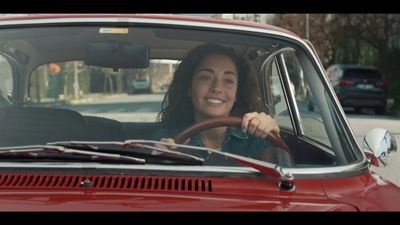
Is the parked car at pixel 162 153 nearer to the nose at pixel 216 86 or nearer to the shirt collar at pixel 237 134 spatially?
the shirt collar at pixel 237 134

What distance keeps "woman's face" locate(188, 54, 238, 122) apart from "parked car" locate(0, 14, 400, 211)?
112 mm

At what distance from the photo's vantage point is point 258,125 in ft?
8.89

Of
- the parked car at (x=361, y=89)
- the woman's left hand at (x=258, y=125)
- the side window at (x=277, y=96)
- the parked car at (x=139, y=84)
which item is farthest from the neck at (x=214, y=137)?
the parked car at (x=361, y=89)

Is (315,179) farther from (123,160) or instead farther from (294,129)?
(294,129)

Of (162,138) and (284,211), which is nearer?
(284,211)

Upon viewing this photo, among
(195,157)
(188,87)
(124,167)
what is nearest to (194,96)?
(188,87)

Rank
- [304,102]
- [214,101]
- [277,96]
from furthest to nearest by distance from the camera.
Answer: [277,96] < [304,102] < [214,101]

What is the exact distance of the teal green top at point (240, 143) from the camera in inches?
101

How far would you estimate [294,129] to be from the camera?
140 inches

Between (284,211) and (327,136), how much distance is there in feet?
2.53

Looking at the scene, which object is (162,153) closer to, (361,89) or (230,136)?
(230,136)

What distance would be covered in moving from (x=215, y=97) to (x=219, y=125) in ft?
0.66
